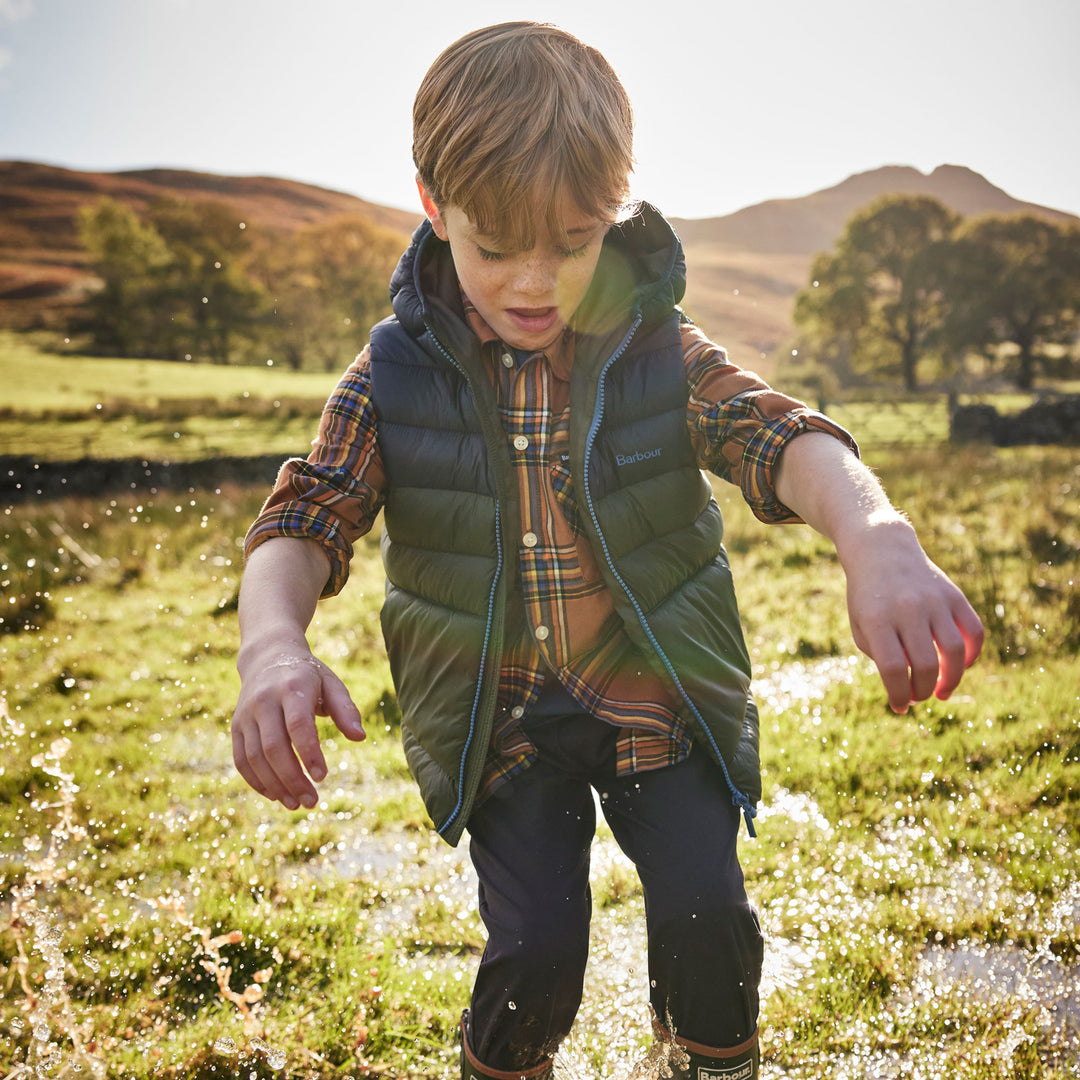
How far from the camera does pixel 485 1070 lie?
1.81 m

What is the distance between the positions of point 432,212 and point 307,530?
81 cm

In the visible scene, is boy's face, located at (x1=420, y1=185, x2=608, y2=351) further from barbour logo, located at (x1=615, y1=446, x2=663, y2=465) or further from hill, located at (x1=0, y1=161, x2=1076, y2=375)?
hill, located at (x1=0, y1=161, x2=1076, y2=375)

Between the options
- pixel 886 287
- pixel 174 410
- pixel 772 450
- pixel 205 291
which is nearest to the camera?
pixel 772 450

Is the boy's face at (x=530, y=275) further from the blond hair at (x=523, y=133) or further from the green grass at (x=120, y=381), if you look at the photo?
the green grass at (x=120, y=381)

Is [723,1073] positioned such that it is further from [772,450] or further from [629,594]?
[772,450]

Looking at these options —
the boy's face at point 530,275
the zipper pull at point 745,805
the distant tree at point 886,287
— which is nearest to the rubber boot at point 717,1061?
the zipper pull at point 745,805

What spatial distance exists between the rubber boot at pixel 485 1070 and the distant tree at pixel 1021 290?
25.1m

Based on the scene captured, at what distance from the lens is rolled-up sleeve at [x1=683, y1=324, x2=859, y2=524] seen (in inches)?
65.7

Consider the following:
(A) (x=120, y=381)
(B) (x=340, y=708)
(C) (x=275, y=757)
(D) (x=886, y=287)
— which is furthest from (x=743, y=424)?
(D) (x=886, y=287)

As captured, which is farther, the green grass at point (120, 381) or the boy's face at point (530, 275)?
the green grass at point (120, 381)

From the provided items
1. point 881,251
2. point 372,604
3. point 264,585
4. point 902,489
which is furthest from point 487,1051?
point 881,251

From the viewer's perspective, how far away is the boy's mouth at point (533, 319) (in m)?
1.80

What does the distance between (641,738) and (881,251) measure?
1163 inches

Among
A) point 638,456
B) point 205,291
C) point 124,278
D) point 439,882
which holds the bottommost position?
point 439,882
